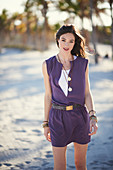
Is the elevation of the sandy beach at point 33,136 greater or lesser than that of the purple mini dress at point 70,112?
lesser

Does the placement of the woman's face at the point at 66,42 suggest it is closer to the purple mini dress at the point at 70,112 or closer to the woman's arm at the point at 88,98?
the purple mini dress at the point at 70,112

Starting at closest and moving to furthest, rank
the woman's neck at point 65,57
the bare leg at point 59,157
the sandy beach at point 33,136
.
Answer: the bare leg at point 59,157
the woman's neck at point 65,57
the sandy beach at point 33,136

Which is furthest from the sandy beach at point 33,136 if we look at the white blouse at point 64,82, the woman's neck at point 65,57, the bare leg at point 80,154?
the woman's neck at point 65,57

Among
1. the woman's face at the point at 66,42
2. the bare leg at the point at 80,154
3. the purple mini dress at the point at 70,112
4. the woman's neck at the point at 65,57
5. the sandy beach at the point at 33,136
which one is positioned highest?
the woman's face at the point at 66,42

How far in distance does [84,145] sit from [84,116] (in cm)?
28

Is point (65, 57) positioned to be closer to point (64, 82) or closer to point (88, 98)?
point (64, 82)

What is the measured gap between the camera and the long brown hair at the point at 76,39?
2213 millimetres

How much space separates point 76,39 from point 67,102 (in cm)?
65

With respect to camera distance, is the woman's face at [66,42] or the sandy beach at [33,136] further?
the sandy beach at [33,136]

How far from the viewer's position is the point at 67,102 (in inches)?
84.8

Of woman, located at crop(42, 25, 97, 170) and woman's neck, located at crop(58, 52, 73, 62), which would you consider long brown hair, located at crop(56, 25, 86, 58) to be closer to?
woman, located at crop(42, 25, 97, 170)

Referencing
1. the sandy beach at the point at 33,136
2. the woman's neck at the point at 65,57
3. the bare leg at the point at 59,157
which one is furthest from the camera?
the sandy beach at the point at 33,136

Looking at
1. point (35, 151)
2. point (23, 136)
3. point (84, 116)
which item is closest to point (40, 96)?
point (23, 136)

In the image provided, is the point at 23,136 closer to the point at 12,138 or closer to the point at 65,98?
the point at 12,138
